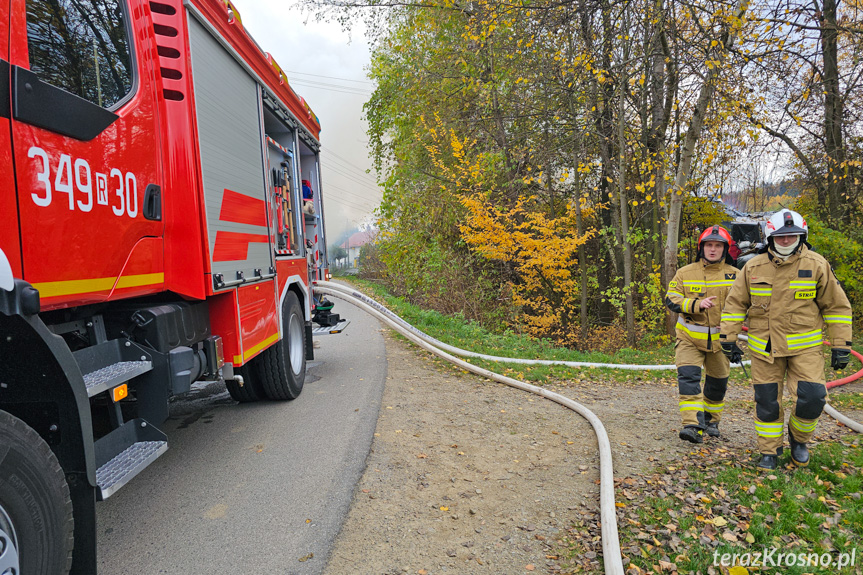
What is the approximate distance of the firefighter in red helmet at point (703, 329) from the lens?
4.45 meters

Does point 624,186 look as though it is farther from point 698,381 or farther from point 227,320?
point 227,320

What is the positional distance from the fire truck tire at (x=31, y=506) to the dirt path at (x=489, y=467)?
121 centimetres

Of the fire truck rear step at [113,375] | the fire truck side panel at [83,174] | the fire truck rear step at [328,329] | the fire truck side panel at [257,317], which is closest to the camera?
the fire truck side panel at [83,174]

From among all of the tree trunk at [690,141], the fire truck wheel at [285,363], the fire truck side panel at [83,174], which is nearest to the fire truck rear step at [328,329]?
the fire truck wheel at [285,363]

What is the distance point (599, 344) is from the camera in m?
13.7

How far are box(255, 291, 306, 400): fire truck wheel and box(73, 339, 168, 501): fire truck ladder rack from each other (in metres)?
2.34

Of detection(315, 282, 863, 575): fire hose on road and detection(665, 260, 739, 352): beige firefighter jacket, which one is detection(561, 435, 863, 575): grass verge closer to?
detection(315, 282, 863, 575): fire hose on road

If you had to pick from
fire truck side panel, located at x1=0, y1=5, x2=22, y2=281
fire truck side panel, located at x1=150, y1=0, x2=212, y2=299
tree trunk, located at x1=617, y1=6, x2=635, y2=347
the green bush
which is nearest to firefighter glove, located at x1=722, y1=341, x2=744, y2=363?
fire truck side panel, located at x1=150, y1=0, x2=212, y2=299

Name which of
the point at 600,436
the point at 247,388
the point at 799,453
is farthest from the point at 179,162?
the point at 799,453

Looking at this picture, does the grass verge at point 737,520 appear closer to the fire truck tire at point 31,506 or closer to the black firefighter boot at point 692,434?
the black firefighter boot at point 692,434

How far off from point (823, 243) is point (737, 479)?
33.7ft

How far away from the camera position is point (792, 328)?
12.5 ft

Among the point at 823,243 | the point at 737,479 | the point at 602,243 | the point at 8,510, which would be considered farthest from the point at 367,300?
the point at 823,243
